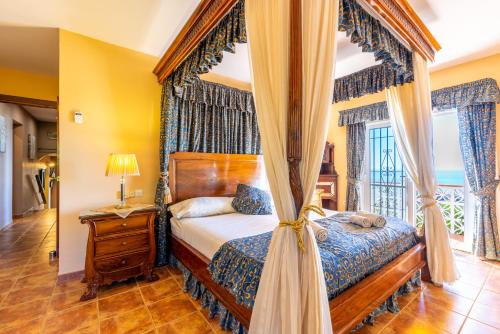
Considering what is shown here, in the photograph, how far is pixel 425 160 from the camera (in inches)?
91.0

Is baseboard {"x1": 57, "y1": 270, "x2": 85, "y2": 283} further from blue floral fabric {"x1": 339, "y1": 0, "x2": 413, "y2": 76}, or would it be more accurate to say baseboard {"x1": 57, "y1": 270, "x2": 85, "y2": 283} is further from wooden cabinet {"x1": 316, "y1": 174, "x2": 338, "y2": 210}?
wooden cabinet {"x1": 316, "y1": 174, "x2": 338, "y2": 210}

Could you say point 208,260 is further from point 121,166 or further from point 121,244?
point 121,166

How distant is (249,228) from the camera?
2129 millimetres

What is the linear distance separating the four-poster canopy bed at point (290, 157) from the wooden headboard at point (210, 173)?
1cm

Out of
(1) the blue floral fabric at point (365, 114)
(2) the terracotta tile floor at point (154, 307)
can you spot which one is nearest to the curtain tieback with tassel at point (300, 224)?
(2) the terracotta tile floor at point (154, 307)

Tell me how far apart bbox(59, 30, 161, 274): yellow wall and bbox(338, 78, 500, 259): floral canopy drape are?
420 cm

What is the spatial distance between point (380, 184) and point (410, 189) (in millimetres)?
506

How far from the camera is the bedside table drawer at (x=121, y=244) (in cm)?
217

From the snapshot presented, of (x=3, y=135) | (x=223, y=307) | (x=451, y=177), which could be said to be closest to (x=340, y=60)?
(x=451, y=177)

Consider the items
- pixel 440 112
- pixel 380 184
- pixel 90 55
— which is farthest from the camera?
pixel 380 184

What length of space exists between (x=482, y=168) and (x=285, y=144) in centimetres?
339

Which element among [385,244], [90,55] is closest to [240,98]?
[90,55]

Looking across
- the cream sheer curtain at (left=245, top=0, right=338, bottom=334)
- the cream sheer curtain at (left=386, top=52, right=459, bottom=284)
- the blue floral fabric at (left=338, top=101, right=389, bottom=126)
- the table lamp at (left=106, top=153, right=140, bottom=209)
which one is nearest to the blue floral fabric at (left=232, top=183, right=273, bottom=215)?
the table lamp at (left=106, top=153, right=140, bottom=209)

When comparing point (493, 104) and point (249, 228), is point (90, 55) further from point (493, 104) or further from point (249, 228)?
point (493, 104)
